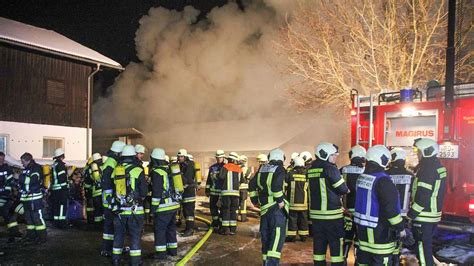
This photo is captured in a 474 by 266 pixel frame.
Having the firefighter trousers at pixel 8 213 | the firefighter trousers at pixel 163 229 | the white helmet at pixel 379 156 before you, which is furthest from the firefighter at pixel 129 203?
the white helmet at pixel 379 156

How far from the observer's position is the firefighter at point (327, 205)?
501cm

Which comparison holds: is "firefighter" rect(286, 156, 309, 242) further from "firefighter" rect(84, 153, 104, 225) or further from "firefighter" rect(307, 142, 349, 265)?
"firefighter" rect(84, 153, 104, 225)

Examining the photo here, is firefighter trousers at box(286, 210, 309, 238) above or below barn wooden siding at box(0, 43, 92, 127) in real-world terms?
below

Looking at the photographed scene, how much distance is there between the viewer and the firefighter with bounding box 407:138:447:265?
5.00 m

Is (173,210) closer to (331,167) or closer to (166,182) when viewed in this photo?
(166,182)

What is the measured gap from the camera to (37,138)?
15047 millimetres

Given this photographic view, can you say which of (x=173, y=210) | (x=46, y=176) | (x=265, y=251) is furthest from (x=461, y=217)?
(x=46, y=176)

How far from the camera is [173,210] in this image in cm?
650

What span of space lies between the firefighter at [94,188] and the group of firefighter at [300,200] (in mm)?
102

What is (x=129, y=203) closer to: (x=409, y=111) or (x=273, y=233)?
(x=273, y=233)

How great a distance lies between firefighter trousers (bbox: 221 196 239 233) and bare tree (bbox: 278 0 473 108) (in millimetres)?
7470

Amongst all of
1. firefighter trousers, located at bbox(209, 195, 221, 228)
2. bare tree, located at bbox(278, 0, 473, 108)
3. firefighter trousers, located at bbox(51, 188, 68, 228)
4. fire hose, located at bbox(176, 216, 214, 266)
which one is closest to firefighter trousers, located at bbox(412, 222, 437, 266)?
fire hose, located at bbox(176, 216, 214, 266)

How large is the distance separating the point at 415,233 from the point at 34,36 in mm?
15665

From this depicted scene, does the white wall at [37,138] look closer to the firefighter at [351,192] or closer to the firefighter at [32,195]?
the firefighter at [32,195]
